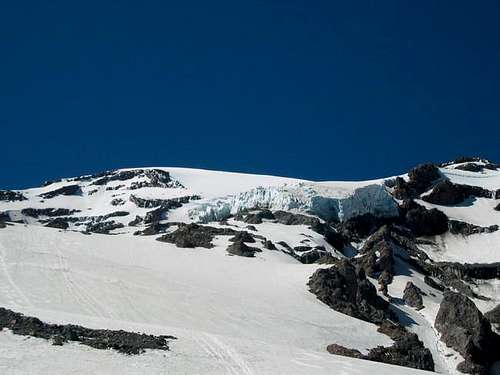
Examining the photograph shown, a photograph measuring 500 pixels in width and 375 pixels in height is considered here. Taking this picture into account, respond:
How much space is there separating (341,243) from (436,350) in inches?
1470

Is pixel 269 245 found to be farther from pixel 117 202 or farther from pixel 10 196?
pixel 10 196

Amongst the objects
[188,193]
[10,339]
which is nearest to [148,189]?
[188,193]

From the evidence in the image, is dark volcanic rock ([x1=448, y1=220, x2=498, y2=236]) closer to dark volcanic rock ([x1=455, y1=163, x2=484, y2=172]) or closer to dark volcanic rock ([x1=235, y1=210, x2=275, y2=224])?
dark volcanic rock ([x1=455, y1=163, x2=484, y2=172])

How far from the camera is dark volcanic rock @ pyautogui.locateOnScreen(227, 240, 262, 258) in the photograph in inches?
2280

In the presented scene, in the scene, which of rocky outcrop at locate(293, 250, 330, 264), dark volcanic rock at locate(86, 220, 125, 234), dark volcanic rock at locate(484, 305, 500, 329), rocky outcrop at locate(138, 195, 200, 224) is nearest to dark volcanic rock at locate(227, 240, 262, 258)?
rocky outcrop at locate(293, 250, 330, 264)

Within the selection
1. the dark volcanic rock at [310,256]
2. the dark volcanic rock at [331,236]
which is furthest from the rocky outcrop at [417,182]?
the dark volcanic rock at [310,256]

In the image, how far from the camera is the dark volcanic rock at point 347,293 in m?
44.8

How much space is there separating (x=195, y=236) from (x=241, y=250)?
8103mm

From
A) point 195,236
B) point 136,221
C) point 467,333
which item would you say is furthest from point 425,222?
point 467,333

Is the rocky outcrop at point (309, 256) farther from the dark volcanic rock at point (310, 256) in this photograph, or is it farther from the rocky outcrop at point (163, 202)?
the rocky outcrop at point (163, 202)

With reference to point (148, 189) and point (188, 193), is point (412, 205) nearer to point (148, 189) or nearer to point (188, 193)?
point (188, 193)

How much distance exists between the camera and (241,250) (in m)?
58.5

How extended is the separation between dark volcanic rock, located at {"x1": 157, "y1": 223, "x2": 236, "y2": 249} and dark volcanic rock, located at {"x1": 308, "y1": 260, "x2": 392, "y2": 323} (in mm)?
16913

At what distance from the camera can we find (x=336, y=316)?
41.8m
